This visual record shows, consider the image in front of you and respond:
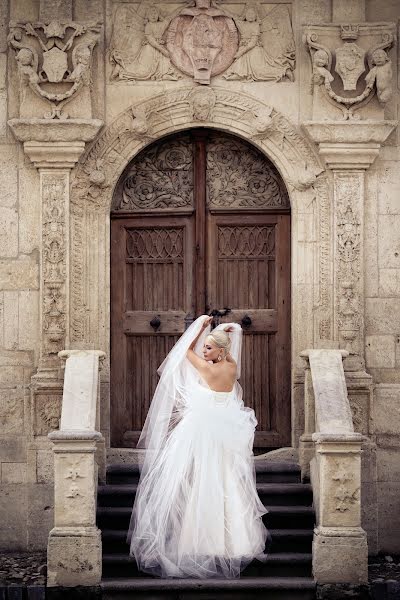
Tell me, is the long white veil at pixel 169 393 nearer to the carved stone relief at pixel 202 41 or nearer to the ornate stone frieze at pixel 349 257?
the ornate stone frieze at pixel 349 257

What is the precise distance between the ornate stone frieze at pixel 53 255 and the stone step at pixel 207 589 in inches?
96.6

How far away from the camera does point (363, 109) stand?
36.8ft

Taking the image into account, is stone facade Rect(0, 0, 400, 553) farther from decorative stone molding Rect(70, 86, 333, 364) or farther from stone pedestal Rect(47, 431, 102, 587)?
stone pedestal Rect(47, 431, 102, 587)

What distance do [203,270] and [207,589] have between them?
10.4 ft

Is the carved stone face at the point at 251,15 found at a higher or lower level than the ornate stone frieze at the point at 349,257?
higher

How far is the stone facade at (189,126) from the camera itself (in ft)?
36.4

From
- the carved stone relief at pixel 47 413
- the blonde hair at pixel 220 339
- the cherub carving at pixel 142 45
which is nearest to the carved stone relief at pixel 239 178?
the cherub carving at pixel 142 45

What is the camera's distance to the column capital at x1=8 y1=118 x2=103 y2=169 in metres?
11.1

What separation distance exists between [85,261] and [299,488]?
2723 millimetres

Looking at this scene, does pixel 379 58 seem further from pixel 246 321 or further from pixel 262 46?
pixel 246 321

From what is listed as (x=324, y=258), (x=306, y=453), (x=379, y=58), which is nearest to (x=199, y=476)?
(x=306, y=453)

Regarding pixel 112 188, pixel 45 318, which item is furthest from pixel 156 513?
pixel 112 188

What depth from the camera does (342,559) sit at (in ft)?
31.4


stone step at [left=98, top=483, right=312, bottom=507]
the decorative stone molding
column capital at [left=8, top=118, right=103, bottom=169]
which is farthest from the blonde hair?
column capital at [left=8, top=118, right=103, bottom=169]
